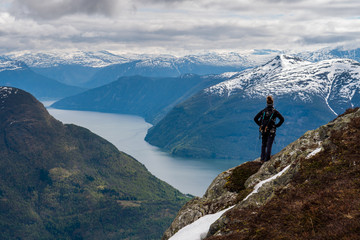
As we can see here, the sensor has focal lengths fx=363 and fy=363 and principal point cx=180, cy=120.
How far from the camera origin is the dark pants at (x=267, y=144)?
29483 millimetres

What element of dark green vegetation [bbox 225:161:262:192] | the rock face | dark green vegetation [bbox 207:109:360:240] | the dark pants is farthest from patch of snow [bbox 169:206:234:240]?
the dark pants

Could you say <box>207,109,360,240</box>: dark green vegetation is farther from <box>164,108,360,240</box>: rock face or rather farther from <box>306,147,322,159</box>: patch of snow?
<box>306,147,322,159</box>: patch of snow

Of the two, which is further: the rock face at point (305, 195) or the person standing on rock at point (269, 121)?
the person standing on rock at point (269, 121)

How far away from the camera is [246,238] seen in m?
17.5

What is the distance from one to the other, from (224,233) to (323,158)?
8.60 meters

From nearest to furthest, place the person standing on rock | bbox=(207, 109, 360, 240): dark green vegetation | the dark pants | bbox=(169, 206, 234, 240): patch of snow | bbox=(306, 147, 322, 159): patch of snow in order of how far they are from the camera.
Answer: bbox=(207, 109, 360, 240): dark green vegetation, bbox=(169, 206, 234, 240): patch of snow, bbox=(306, 147, 322, 159): patch of snow, the person standing on rock, the dark pants

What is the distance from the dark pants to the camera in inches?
1161

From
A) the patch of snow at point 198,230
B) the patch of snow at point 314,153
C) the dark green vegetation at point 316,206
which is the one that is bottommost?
the patch of snow at point 198,230

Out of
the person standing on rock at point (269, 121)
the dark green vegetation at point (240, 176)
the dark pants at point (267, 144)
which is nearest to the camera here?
the person standing on rock at point (269, 121)

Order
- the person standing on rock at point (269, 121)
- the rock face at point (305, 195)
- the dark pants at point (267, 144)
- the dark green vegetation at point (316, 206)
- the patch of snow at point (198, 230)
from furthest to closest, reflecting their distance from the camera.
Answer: the dark pants at point (267, 144) → the person standing on rock at point (269, 121) → the patch of snow at point (198, 230) → the rock face at point (305, 195) → the dark green vegetation at point (316, 206)

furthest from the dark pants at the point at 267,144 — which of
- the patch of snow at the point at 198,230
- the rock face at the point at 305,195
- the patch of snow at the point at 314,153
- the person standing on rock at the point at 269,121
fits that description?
the patch of snow at the point at 198,230

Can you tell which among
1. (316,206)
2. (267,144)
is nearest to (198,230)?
(316,206)

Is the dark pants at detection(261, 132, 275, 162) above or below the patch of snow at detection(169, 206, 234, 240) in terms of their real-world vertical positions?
above

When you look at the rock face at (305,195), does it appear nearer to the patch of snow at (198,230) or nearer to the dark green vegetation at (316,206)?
the dark green vegetation at (316,206)
